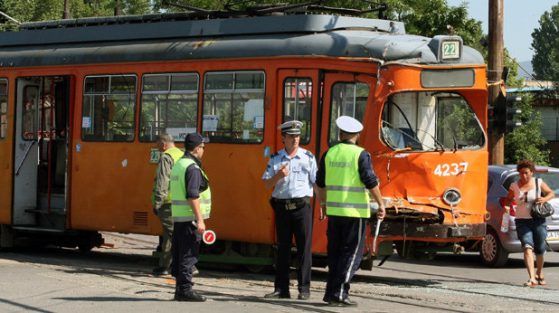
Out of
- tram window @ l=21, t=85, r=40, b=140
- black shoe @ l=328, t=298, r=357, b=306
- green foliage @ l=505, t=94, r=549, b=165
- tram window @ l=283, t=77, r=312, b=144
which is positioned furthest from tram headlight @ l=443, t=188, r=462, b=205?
green foliage @ l=505, t=94, r=549, b=165

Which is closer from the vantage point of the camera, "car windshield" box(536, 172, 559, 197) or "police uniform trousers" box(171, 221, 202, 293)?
"police uniform trousers" box(171, 221, 202, 293)

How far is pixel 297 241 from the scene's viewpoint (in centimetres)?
1202

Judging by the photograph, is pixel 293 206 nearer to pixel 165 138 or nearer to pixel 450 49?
pixel 165 138

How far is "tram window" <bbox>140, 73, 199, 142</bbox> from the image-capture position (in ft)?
51.0

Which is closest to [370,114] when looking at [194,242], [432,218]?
[432,218]

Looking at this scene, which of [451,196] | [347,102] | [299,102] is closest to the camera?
[451,196]

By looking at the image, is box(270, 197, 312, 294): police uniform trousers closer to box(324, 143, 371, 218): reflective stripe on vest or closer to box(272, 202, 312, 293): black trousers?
box(272, 202, 312, 293): black trousers

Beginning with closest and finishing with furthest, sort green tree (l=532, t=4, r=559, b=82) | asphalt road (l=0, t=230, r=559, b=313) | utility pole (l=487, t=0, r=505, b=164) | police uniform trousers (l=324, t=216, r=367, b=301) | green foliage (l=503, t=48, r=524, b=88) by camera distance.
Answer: police uniform trousers (l=324, t=216, r=367, b=301) < asphalt road (l=0, t=230, r=559, b=313) < utility pole (l=487, t=0, r=505, b=164) < green foliage (l=503, t=48, r=524, b=88) < green tree (l=532, t=4, r=559, b=82)

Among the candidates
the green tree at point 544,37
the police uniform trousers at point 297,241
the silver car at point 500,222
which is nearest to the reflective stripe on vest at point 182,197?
the police uniform trousers at point 297,241

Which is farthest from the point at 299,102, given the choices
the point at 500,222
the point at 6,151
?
the point at 6,151

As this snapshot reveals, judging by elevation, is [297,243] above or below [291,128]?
below

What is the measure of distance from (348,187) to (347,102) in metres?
2.95

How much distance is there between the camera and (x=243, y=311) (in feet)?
36.6

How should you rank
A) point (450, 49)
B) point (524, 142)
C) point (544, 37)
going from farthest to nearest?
1. point (544, 37)
2. point (524, 142)
3. point (450, 49)
